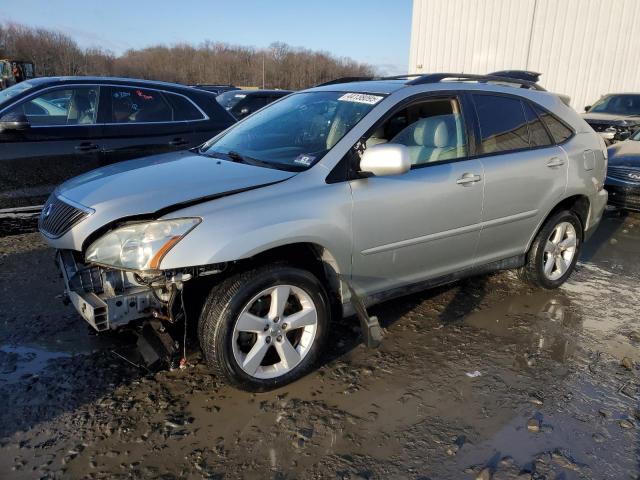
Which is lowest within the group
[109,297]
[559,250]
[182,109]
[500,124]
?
[559,250]

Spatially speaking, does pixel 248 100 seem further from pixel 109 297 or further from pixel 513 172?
pixel 109 297

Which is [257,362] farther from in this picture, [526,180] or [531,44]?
[531,44]

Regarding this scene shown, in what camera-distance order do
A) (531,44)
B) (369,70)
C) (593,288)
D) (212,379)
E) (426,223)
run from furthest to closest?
(369,70), (531,44), (593,288), (426,223), (212,379)

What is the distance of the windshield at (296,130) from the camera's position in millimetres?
3256

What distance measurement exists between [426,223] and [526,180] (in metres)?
1.12

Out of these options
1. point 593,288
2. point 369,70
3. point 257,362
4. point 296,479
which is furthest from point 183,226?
point 369,70

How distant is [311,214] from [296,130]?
97cm

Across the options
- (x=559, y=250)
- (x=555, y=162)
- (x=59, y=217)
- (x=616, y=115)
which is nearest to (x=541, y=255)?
(x=559, y=250)

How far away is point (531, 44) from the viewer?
2072 centimetres

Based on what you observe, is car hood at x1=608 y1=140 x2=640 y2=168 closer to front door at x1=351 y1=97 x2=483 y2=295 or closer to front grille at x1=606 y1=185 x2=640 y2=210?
front grille at x1=606 y1=185 x2=640 y2=210

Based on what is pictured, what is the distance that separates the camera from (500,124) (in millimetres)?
3932

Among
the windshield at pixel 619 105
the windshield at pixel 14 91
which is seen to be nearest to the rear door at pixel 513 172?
the windshield at pixel 14 91

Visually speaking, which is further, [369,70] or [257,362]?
[369,70]

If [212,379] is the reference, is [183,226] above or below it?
above
